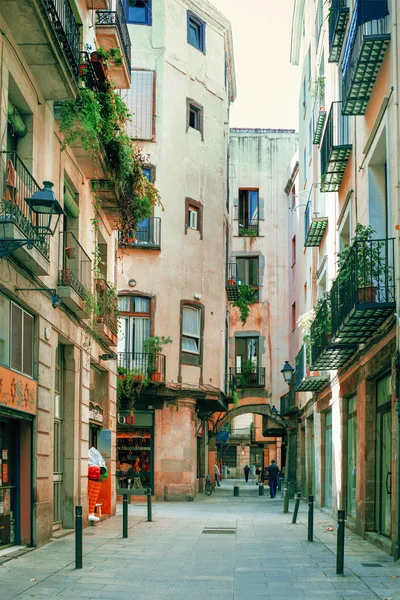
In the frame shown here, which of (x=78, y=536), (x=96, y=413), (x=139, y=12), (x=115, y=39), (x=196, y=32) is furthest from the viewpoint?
→ (x=196, y=32)

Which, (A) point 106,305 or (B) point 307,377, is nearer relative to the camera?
(A) point 106,305

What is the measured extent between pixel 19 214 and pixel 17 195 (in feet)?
2.82

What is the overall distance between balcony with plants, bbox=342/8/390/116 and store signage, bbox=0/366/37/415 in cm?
733

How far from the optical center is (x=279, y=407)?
46.8m

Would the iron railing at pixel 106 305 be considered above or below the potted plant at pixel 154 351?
above

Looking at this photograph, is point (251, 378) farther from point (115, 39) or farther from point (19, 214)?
point (19, 214)

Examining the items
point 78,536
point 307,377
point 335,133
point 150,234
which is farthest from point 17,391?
point 150,234

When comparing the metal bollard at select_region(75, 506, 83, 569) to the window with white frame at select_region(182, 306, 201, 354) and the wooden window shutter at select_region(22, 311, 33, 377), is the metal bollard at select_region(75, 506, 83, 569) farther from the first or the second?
the window with white frame at select_region(182, 306, 201, 354)

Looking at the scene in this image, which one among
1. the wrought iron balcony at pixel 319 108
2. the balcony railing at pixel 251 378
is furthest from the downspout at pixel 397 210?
the balcony railing at pixel 251 378

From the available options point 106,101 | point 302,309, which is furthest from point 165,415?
point 106,101

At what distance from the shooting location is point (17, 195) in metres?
13.3

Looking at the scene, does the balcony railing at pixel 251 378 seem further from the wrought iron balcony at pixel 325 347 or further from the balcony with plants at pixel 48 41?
the balcony with plants at pixel 48 41

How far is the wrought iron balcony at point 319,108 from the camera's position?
1011 inches

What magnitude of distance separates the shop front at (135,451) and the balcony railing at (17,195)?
61.1 feet
